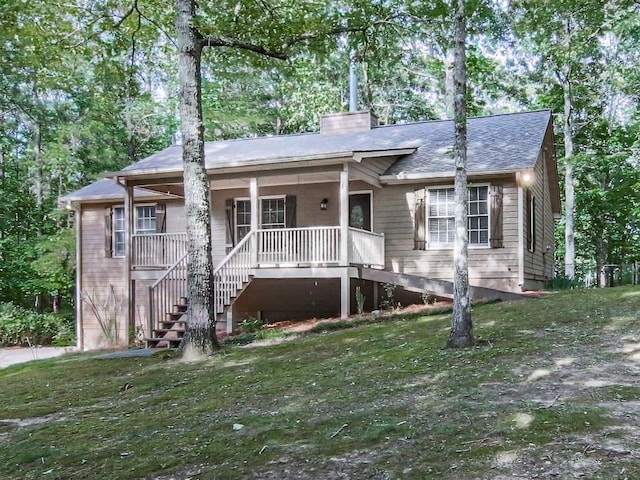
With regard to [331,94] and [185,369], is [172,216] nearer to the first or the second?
[185,369]

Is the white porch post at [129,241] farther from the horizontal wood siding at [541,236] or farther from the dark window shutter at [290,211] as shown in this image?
the horizontal wood siding at [541,236]

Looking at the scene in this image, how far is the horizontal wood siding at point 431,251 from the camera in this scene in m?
12.7

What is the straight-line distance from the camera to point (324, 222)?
14.7 metres

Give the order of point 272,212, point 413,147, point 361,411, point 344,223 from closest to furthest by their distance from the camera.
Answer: point 361,411 < point 344,223 < point 413,147 < point 272,212

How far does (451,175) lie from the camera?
12672mm

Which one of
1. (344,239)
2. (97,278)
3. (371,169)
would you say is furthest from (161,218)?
(344,239)

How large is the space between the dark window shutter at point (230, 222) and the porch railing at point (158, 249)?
62.5 inches

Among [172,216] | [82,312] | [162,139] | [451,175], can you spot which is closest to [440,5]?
[451,175]

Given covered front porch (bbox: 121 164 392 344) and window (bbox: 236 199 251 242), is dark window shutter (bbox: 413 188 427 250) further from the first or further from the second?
window (bbox: 236 199 251 242)

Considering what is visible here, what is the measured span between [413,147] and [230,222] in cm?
522

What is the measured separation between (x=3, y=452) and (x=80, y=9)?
9521 mm

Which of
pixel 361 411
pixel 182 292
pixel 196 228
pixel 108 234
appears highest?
pixel 108 234

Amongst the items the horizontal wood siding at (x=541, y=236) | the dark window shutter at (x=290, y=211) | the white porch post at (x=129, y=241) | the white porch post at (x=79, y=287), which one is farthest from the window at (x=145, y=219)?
the horizontal wood siding at (x=541, y=236)

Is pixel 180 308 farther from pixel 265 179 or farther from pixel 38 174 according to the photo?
pixel 38 174
